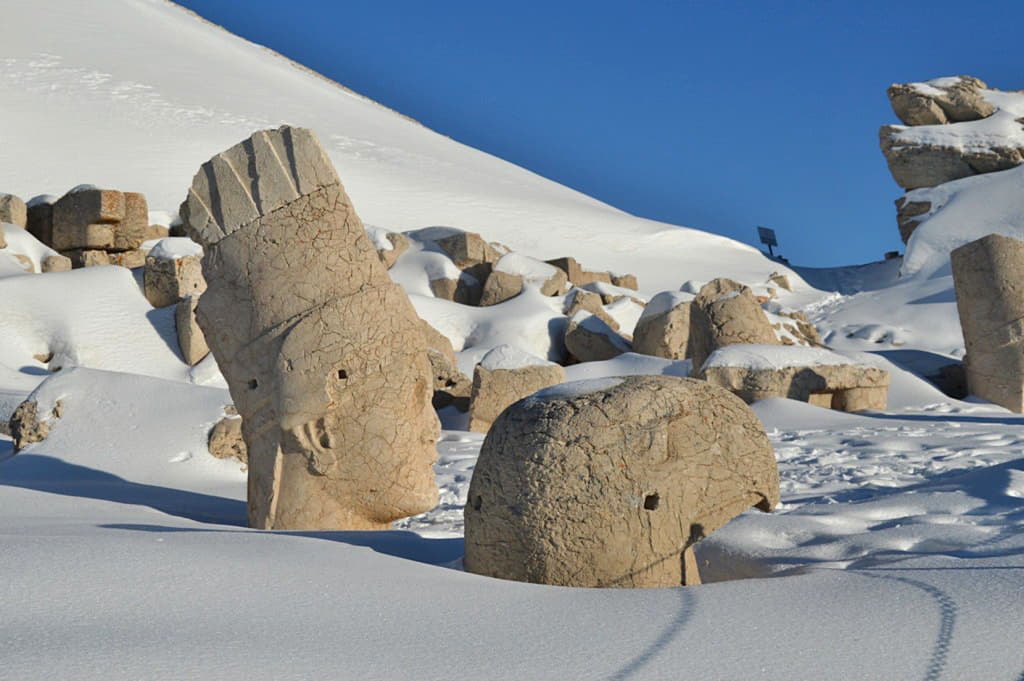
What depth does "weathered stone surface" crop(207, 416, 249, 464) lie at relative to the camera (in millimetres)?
7242

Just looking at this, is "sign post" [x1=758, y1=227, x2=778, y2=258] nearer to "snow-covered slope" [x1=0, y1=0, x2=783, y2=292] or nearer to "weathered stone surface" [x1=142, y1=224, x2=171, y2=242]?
"snow-covered slope" [x1=0, y1=0, x2=783, y2=292]

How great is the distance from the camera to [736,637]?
2695 millimetres

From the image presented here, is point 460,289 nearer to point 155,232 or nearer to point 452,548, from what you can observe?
point 155,232

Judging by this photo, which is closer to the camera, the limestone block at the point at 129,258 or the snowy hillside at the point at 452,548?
the snowy hillside at the point at 452,548

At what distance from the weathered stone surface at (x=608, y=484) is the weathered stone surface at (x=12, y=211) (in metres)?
13.5

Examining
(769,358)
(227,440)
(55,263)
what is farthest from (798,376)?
(55,263)

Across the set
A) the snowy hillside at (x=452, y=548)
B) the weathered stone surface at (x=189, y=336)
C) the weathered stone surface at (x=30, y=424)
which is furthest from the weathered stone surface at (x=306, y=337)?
the weathered stone surface at (x=189, y=336)

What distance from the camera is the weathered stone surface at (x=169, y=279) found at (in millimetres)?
12586

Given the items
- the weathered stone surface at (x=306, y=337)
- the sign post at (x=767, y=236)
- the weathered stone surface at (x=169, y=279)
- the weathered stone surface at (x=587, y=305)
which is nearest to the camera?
the weathered stone surface at (x=306, y=337)

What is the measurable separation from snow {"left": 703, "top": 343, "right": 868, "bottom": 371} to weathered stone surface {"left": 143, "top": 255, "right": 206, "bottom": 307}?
6.30 metres

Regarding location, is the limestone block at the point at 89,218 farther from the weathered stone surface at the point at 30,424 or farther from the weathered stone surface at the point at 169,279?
the weathered stone surface at the point at 30,424

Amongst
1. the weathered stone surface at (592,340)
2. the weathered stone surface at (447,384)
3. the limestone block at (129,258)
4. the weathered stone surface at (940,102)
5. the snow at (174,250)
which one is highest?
the weathered stone surface at (940,102)

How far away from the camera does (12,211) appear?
15133 mm

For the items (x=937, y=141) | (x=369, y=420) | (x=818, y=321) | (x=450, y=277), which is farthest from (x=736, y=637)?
(x=937, y=141)
